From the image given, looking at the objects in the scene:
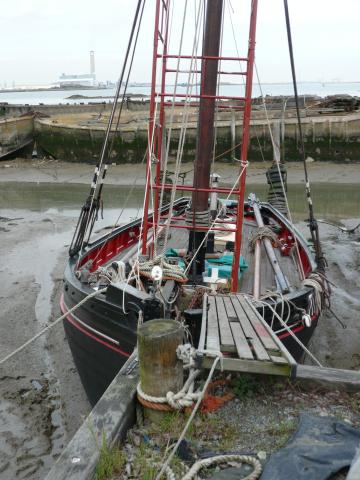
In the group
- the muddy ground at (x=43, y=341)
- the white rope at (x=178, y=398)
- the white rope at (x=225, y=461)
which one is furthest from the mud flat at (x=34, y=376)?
the white rope at (x=225, y=461)

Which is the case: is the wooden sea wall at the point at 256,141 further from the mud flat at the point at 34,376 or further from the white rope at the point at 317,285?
the white rope at the point at 317,285

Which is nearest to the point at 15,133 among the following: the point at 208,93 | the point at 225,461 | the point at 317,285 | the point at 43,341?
the point at 43,341

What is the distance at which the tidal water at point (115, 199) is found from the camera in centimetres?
1706

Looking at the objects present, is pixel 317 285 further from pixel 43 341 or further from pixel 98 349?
pixel 43 341

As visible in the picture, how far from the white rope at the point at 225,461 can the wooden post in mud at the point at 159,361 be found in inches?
21.3

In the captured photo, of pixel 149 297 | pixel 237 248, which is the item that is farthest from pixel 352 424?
pixel 237 248

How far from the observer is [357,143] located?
84.5 feet

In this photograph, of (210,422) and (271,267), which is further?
(271,267)

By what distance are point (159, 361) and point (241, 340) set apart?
37.3 inches

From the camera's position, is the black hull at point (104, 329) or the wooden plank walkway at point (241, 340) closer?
the wooden plank walkway at point (241, 340)

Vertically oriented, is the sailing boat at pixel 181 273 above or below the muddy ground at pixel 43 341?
above

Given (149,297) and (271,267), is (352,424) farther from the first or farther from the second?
(271,267)

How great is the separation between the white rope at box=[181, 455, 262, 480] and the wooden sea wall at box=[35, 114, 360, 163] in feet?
77.3

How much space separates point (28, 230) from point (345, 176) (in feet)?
52.2
